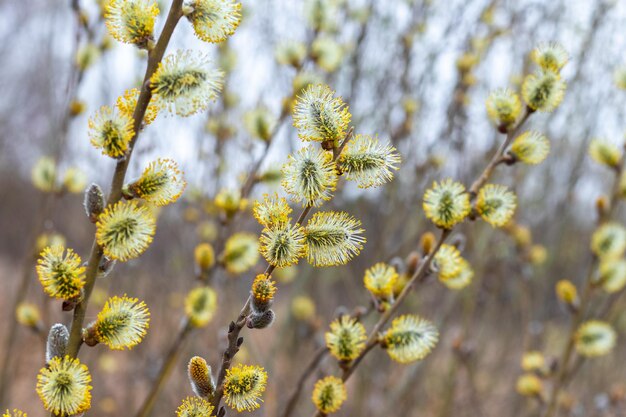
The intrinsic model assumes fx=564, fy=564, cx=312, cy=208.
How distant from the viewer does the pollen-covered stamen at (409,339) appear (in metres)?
1.35

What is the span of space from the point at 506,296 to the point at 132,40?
544 centimetres

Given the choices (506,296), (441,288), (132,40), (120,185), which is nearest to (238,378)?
(120,185)

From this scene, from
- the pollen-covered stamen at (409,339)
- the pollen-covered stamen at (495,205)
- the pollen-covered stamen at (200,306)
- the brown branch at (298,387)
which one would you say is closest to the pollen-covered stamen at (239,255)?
the pollen-covered stamen at (200,306)

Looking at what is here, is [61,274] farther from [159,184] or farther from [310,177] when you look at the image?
[310,177]

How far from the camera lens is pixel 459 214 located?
1.39 m

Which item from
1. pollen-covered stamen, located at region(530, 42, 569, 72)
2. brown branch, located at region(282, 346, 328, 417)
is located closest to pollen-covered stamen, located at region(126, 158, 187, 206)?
brown branch, located at region(282, 346, 328, 417)

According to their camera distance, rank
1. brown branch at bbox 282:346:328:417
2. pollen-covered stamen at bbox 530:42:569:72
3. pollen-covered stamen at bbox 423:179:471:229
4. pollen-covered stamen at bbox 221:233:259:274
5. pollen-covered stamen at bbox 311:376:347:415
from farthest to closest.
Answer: pollen-covered stamen at bbox 221:233:259:274 → brown branch at bbox 282:346:328:417 → pollen-covered stamen at bbox 530:42:569:72 → pollen-covered stamen at bbox 423:179:471:229 → pollen-covered stamen at bbox 311:376:347:415

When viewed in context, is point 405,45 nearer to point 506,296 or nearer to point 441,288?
point 441,288

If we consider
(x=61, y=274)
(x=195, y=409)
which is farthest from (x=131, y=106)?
(x=195, y=409)

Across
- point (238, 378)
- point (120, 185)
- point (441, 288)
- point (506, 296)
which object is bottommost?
point (238, 378)

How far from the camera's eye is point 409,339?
137 cm

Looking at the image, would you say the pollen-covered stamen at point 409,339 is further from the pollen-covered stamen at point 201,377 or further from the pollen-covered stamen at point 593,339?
the pollen-covered stamen at point 593,339

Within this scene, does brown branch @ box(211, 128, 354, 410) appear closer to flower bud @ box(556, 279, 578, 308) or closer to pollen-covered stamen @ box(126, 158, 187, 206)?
pollen-covered stamen @ box(126, 158, 187, 206)

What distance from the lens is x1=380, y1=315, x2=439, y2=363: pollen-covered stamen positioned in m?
1.35
